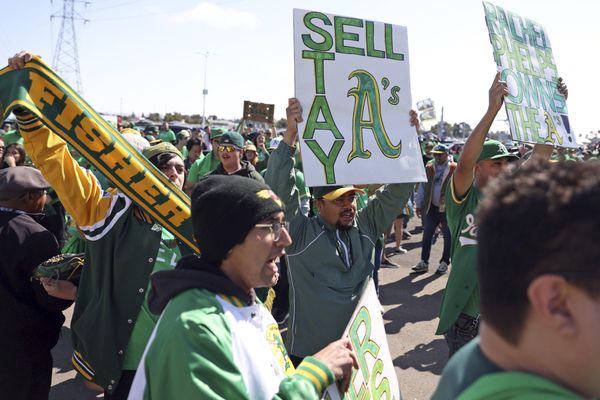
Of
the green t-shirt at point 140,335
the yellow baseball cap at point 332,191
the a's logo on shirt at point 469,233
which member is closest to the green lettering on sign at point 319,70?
the yellow baseball cap at point 332,191

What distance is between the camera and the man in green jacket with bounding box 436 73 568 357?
10.5 feet

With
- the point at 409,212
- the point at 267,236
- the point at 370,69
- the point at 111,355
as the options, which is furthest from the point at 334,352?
the point at 409,212

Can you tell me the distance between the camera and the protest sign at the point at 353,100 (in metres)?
3.04

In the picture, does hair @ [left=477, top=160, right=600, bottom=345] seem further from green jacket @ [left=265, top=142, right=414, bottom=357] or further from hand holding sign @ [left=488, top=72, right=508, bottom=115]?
hand holding sign @ [left=488, top=72, right=508, bottom=115]

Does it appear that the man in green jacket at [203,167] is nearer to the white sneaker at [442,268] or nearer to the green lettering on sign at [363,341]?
the white sneaker at [442,268]

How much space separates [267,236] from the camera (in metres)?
1.77

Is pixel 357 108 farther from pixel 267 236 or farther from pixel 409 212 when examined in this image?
pixel 409 212

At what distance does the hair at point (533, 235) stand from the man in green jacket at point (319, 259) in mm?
2073

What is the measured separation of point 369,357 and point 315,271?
0.88 metres

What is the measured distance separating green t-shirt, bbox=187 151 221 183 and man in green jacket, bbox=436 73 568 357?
13.7 feet

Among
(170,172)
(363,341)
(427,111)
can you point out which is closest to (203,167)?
(170,172)

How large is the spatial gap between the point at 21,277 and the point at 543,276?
2.67 m

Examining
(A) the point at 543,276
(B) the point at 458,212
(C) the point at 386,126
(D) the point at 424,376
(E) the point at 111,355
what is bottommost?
(D) the point at 424,376

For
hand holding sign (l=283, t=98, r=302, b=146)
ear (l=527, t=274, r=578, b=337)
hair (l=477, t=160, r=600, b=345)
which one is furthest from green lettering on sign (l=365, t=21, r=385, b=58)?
ear (l=527, t=274, r=578, b=337)
